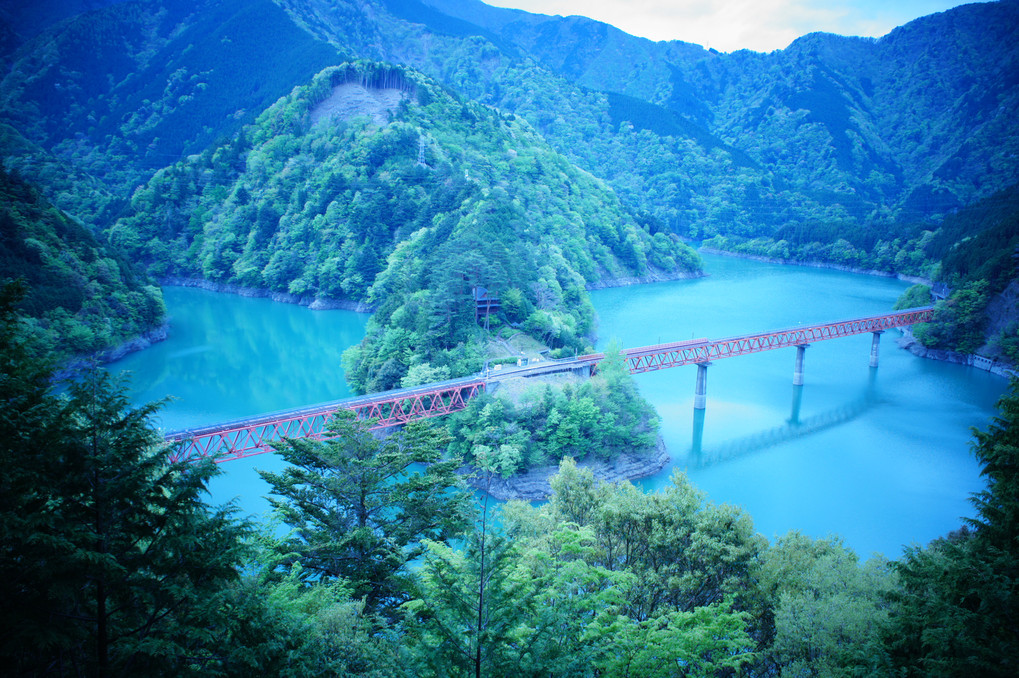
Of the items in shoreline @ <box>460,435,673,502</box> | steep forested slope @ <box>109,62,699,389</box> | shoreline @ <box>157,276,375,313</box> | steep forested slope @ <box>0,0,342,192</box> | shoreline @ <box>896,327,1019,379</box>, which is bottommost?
shoreline @ <box>460,435,673,502</box>

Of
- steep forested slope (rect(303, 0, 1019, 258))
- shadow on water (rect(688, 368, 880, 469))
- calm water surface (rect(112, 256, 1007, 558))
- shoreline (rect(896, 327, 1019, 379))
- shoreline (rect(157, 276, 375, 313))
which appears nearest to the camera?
calm water surface (rect(112, 256, 1007, 558))

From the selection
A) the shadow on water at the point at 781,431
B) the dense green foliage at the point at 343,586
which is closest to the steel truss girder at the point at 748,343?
the shadow on water at the point at 781,431

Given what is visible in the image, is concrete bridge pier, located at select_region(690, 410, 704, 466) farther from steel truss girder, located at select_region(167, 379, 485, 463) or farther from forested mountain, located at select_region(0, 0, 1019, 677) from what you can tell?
steel truss girder, located at select_region(167, 379, 485, 463)

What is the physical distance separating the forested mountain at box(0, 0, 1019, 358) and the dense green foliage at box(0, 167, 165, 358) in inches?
730

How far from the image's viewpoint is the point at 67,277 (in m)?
38.8

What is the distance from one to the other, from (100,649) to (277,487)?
5726mm

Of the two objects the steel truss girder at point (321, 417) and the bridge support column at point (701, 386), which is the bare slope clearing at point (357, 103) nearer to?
the bridge support column at point (701, 386)

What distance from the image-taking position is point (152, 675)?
5.11m

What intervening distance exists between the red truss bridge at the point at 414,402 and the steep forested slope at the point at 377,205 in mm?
8962

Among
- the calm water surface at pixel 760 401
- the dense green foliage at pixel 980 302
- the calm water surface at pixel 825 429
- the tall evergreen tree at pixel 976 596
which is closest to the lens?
the tall evergreen tree at pixel 976 596

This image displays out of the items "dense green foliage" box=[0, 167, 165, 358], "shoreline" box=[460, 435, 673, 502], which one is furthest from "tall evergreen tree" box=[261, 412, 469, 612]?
"dense green foliage" box=[0, 167, 165, 358]

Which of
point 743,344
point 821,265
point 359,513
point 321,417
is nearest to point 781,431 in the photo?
point 743,344

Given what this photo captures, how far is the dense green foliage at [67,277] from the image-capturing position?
35.9m

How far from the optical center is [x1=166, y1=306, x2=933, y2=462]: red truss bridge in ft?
74.9
